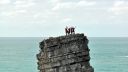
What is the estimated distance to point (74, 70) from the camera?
14.1 m

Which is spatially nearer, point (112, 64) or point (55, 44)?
point (55, 44)

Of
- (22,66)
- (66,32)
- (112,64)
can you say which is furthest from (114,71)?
(66,32)

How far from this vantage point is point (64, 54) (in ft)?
45.4

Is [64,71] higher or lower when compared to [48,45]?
lower

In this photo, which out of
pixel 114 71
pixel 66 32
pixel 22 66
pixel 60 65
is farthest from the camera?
pixel 22 66

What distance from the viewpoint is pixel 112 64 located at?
489ft

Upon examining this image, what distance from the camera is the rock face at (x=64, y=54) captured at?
545 inches

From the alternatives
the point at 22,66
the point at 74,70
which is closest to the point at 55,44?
the point at 74,70

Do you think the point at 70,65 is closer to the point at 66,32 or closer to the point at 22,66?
the point at 66,32

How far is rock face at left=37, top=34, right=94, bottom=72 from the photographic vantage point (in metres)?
13.8

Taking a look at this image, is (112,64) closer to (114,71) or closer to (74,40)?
(114,71)

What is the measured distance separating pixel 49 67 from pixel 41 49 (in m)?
0.74

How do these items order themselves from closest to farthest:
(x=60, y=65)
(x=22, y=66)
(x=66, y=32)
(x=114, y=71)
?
(x=60, y=65) → (x=66, y=32) → (x=114, y=71) → (x=22, y=66)

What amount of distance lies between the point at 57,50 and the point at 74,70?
0.94m
